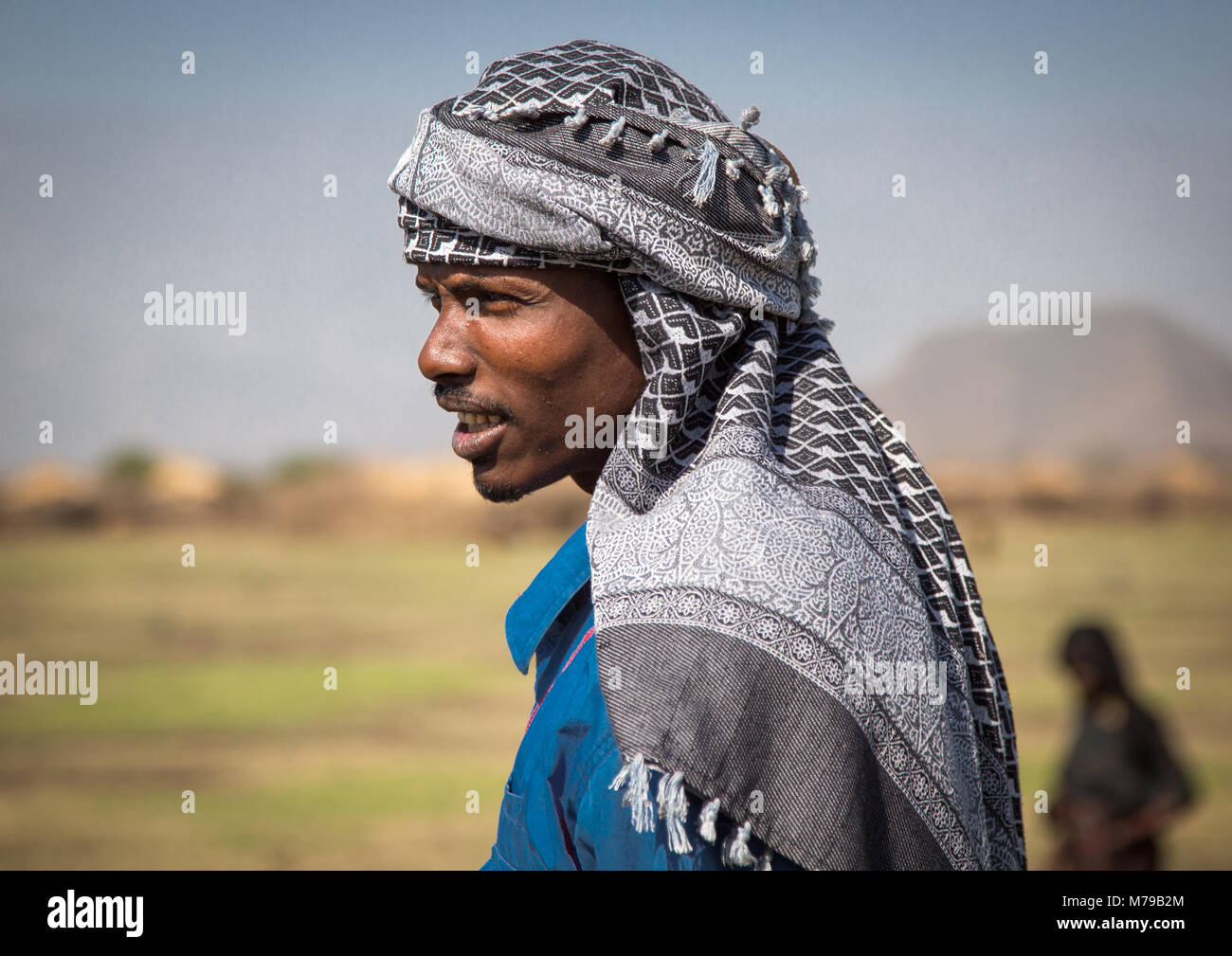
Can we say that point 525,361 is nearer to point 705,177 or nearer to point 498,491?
point 498,491

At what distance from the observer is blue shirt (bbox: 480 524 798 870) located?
5.36 feet

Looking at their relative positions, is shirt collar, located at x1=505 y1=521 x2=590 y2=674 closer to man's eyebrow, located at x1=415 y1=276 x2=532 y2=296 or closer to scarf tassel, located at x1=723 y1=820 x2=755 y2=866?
man's eyebrow, located at x1=415 y1=276 x2=532 y2=296

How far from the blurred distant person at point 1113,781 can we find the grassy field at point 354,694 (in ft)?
3.65

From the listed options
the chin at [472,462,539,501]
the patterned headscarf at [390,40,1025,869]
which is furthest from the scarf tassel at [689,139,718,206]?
the chin at [472,462,539,501]

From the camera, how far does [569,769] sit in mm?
1762

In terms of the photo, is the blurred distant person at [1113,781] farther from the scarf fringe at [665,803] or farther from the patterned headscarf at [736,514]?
the scarf fringe at [665,803]

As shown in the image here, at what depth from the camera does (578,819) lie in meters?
1.68

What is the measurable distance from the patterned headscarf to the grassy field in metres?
5.34

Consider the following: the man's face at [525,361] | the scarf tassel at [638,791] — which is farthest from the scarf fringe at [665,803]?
the man's face at [525,361]

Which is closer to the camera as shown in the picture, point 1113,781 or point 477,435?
point 477,435

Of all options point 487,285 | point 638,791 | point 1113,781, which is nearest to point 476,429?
point 487,285

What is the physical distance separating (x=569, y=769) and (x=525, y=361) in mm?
681

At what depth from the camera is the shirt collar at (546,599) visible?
2.12 meters
